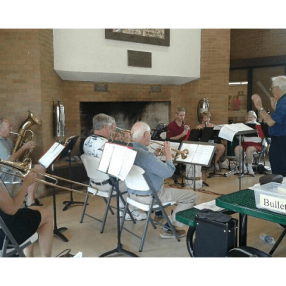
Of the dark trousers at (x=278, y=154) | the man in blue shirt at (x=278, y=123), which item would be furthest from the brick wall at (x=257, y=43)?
the dark trousers at (x=278, y=154)

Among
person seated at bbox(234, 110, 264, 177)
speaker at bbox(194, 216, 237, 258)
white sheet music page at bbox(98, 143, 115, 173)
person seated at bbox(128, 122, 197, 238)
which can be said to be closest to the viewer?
A: speaker at bbox(194, 216, 237, 258)

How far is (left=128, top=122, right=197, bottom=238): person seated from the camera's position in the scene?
3456 mm

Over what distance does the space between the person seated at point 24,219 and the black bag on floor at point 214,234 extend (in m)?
1.25

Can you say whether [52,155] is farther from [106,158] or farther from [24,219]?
[24,219]

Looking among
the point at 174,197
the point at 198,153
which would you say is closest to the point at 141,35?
the point at 198,153

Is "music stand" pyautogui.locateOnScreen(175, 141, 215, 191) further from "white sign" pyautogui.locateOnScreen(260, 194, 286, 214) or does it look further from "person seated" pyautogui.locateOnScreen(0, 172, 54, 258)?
"person seated" pyautogui.locateOnScreen(0, 172, 54, 258)

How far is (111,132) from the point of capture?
186 inches

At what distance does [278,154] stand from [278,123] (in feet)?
1.24

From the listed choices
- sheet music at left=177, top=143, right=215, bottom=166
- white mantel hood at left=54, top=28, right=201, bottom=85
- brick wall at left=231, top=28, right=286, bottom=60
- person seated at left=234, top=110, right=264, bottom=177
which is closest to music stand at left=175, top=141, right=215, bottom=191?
sheet music at left=177, top=143, right=215, bottom=166

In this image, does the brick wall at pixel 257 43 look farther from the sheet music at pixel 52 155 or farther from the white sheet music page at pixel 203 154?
the sheet music at pixel 52 155

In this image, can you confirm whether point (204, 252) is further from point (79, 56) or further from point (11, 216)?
point (79, 56)

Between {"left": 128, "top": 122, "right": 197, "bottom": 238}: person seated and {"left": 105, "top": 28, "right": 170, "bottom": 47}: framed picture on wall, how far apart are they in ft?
11.0

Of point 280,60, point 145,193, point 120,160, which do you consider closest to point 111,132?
point 145,193

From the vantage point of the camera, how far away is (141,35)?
6.88 metres
